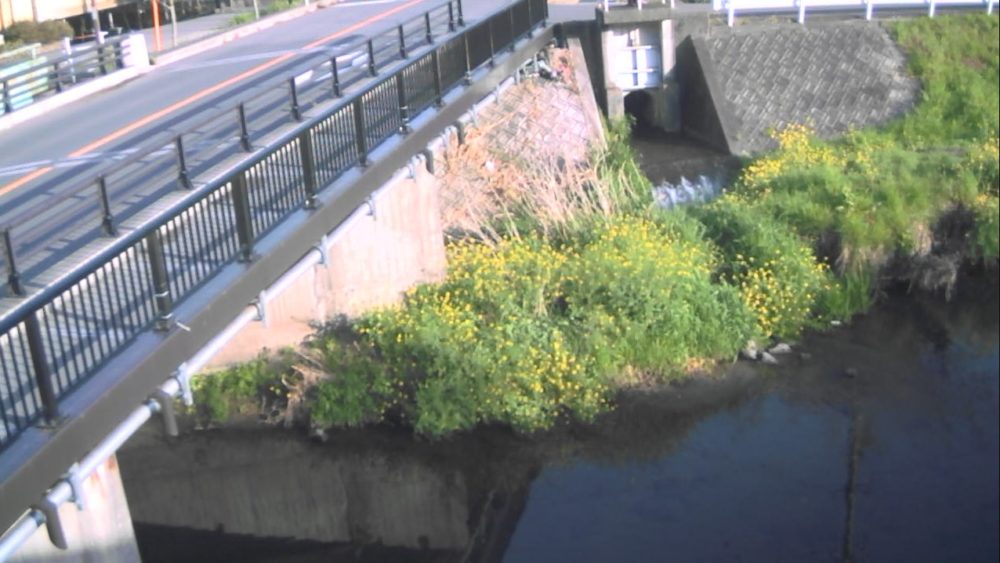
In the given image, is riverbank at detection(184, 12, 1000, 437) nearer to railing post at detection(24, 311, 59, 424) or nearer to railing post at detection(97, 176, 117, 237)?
railing post at detection(97, 176, 117, 237)

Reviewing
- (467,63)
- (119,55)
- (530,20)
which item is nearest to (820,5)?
(530,20)

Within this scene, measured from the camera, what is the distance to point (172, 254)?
10.1 m

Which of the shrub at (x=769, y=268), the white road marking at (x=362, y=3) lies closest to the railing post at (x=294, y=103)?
the shrub at (x=769, y=268)

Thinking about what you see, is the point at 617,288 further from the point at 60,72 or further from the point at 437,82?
the point at 60,72

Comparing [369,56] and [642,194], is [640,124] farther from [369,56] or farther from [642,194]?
[369,56]

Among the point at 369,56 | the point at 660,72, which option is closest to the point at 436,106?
the point at 369,56

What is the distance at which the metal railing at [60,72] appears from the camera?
67.2ft

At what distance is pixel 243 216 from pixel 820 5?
20.0 m

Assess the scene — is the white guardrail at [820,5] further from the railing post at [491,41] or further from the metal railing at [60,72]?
the metal railing at [60,72]

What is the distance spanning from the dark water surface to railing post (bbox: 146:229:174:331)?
5660 millimetres

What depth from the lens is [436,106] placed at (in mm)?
16484

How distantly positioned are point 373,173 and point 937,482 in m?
7.12

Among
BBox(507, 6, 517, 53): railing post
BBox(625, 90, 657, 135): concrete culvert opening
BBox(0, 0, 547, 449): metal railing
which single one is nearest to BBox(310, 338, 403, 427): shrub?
BBox(0, 0, 547, 449): metal railing

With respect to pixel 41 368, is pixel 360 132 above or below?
above
